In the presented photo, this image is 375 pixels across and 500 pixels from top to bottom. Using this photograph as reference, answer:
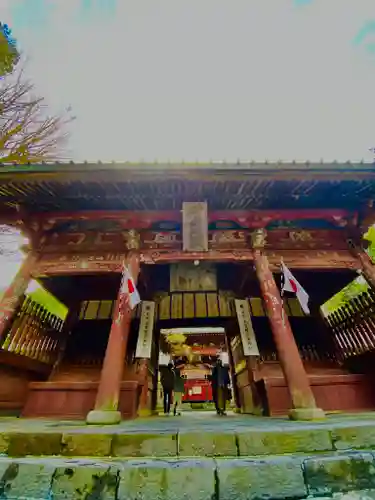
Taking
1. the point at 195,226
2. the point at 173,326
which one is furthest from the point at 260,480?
the point at 173,326

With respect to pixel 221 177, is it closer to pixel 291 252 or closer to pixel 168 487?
pixel 291 252

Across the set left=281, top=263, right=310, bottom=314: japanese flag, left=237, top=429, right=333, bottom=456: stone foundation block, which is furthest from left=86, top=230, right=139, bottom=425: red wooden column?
left=281, top=263, right=310, bottom=314: japanese flag

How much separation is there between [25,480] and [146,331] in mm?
5019

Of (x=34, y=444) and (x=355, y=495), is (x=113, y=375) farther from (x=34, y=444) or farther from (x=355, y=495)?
(x=355, y=495)

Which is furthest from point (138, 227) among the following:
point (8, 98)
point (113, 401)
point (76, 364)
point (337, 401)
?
point (8, 98)

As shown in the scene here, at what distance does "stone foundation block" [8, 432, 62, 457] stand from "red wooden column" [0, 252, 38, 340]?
110 inches

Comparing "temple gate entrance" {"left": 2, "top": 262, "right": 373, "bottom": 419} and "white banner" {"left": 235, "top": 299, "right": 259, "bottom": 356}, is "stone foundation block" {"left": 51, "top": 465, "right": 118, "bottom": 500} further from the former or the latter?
"white banner" {"left": 235, "top": 299, "right": 259, "bottom": 356}

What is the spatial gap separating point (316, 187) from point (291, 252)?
1523 millimetres

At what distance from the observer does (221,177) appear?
560cm

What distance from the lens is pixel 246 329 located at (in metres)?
7.55

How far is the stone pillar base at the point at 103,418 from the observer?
14.9 feet

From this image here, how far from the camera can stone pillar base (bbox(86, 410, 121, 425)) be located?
4543mm

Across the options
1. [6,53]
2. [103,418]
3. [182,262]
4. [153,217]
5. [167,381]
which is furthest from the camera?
[167,381]

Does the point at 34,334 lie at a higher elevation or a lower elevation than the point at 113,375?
higher
